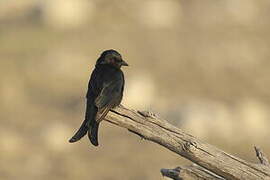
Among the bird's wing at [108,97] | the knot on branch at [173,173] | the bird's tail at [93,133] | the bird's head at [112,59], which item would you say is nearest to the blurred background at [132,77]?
the bird's head at [112,59]

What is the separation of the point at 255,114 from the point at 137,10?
27.4 feet

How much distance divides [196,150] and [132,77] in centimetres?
1472

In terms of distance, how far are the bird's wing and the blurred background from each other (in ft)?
28.2

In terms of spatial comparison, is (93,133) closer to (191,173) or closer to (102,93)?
(102,93)

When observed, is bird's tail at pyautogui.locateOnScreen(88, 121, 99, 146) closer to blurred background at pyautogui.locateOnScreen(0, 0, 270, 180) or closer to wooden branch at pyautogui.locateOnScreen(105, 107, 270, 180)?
wooden branch at pyautogui.locateOnScreen(105, 107, 270, 180)

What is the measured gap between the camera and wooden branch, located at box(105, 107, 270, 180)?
7637 mm

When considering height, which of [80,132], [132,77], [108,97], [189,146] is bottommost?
[189,146]

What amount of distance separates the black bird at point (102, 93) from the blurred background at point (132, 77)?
8248 mm

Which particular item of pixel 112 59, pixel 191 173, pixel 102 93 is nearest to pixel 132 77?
pixel 112 59

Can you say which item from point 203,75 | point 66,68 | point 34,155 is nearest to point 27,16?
point 66,68

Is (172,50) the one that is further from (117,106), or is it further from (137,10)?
(117,106)

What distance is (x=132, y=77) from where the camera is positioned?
2231cm

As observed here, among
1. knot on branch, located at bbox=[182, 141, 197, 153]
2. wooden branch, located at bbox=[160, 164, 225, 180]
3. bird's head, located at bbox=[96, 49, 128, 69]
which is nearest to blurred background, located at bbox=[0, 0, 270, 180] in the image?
bird's head, located at bbox=[96, 49, 128, 69]

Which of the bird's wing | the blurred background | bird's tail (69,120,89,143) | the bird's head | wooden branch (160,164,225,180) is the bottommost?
wooden branch (160,164,225,180)
